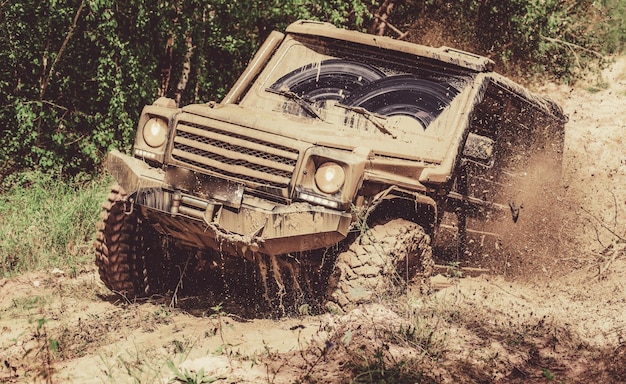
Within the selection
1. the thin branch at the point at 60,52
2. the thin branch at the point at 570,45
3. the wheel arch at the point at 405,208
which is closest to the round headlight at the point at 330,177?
the wheel arch at the point at 405,208

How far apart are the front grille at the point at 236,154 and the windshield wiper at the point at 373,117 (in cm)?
97

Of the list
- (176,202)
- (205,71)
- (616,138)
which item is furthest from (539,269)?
(616,138)

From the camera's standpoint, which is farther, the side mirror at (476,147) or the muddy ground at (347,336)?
the side mirror at (476,147)

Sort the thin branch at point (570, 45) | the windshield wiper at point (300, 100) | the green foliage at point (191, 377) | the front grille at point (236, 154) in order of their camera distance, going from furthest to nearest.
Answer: the thin branch at point (570, 45) → the windshield wiper at point (300, 100) → the front grille at point (236, 154) → the green foliage at point (191, 377)

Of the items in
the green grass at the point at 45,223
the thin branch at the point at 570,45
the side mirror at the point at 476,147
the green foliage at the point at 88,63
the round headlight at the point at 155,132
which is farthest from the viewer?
the thin branch at the point at 570,45

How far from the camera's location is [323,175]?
4.29 m

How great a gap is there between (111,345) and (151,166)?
45.3 inches

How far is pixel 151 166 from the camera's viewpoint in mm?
4785

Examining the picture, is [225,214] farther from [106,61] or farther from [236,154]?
[106,61]

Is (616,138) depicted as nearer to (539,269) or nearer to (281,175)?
(539,269)

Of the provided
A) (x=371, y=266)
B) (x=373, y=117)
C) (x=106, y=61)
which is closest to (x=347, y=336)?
(x=371, y=266)

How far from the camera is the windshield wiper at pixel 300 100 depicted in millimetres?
5246

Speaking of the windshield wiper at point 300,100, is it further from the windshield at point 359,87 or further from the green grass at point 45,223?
the green grass at point 45,223

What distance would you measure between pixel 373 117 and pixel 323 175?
3.28 feet
